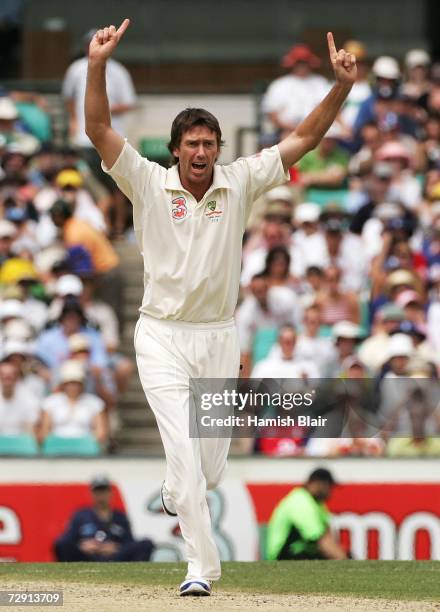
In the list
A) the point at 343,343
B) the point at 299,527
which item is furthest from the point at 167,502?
the point at 343,343

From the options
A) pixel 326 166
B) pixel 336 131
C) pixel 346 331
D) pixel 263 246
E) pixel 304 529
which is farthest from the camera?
pixel 336 131

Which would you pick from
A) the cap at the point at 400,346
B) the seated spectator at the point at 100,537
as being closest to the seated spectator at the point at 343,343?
the cap at the point at 400,346

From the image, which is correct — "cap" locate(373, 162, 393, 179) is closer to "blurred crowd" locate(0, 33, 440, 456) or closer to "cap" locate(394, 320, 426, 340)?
"blurred crowd" locate(0, 33, 440, 456)

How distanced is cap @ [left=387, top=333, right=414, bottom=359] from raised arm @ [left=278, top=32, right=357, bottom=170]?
490 centimetres

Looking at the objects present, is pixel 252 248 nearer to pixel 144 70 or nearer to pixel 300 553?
pixel 300 553

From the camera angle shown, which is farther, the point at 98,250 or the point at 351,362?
the point at 98,250

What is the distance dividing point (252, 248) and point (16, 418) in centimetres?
296

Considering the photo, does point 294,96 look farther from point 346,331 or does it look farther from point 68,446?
point 68,446

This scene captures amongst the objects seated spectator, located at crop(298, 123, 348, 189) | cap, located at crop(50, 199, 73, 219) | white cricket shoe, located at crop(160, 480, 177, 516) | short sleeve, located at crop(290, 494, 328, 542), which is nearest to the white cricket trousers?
white cricket shoe, located at crop(160, 480, 177, 516)

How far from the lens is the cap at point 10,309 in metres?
14.3

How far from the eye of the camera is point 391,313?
1381cm

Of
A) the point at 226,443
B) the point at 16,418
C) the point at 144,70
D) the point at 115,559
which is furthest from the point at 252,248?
the point at 226,443

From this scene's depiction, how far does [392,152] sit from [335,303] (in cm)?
232

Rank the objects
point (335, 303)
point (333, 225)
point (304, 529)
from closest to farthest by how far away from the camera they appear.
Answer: point (304, 529) → point (335, 303) → point (333, 225)
